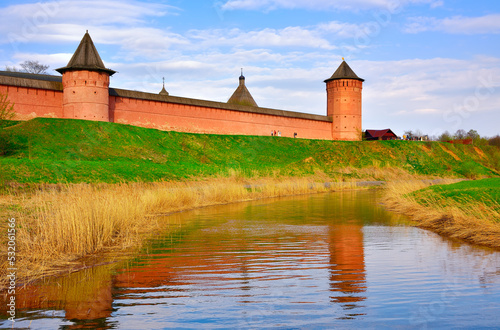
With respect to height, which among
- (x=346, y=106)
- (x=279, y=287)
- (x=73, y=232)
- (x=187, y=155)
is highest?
(x=346, y=106)

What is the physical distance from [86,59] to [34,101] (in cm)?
424

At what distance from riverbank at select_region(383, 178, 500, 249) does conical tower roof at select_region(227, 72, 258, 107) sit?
3782cm

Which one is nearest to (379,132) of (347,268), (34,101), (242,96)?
(242,96)

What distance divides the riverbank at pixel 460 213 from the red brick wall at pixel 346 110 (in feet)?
104

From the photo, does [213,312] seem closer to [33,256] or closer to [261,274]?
[261,274]

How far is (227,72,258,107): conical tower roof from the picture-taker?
49938mm

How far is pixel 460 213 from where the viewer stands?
8250 mm

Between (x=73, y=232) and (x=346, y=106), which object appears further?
(x=346, y=106)

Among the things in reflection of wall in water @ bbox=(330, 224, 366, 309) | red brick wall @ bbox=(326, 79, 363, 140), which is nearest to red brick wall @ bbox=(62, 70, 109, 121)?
reflection of wall in water @ bbox=(330, 224, 366, 309)

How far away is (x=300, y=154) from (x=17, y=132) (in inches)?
787

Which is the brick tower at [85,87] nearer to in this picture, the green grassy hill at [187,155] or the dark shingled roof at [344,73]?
the green grassy hill at [187,155]

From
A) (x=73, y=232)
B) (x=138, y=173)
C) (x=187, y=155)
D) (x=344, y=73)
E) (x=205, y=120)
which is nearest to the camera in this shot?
(x=73, y=232)

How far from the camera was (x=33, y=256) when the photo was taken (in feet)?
16.6

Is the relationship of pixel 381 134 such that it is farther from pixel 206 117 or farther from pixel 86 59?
pixel 86 59
